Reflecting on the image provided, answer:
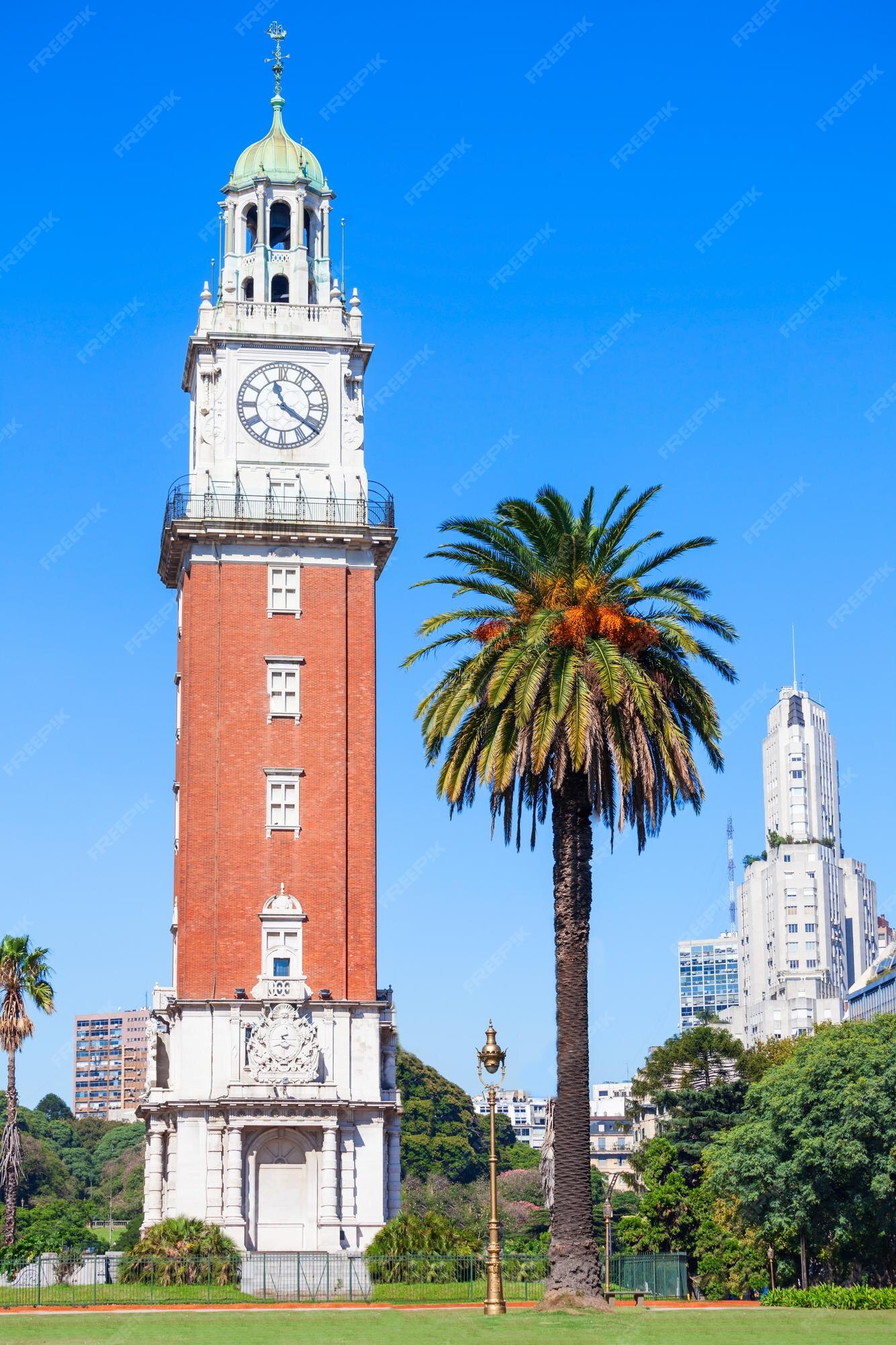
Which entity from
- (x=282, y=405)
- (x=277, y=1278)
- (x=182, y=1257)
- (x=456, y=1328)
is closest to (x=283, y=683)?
(x=282, y=405)

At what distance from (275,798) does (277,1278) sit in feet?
50.6

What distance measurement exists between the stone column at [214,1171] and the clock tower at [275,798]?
5 centimetres

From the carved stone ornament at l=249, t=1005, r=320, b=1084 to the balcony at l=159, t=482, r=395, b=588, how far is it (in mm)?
15605

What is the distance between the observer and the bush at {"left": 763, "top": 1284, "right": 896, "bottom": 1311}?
144ft

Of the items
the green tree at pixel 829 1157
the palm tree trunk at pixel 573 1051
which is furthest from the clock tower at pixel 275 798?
the palm tree trunk at pixel 573 1051

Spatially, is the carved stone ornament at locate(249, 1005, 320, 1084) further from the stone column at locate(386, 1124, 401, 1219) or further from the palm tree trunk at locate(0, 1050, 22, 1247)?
the palm tree trunk at locate(0, 1050, 22, 1247)

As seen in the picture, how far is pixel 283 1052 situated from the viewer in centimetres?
6209

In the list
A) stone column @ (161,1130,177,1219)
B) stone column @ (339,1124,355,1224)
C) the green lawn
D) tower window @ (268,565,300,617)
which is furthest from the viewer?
tower window @ (268,565,300,617)

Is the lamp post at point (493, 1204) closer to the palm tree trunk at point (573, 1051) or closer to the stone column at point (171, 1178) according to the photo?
the palm tree trunk at point (573, 1051)

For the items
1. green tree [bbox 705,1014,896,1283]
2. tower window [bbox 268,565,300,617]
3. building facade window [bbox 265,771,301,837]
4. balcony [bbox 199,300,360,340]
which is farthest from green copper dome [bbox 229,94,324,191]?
green tree [bbox 705,1014,896,1283]

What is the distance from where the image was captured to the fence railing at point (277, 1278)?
5006cm

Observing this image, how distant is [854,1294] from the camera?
4438cm

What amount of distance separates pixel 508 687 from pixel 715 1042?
5611 centimetres

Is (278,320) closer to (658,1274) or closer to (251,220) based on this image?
(251,220)
